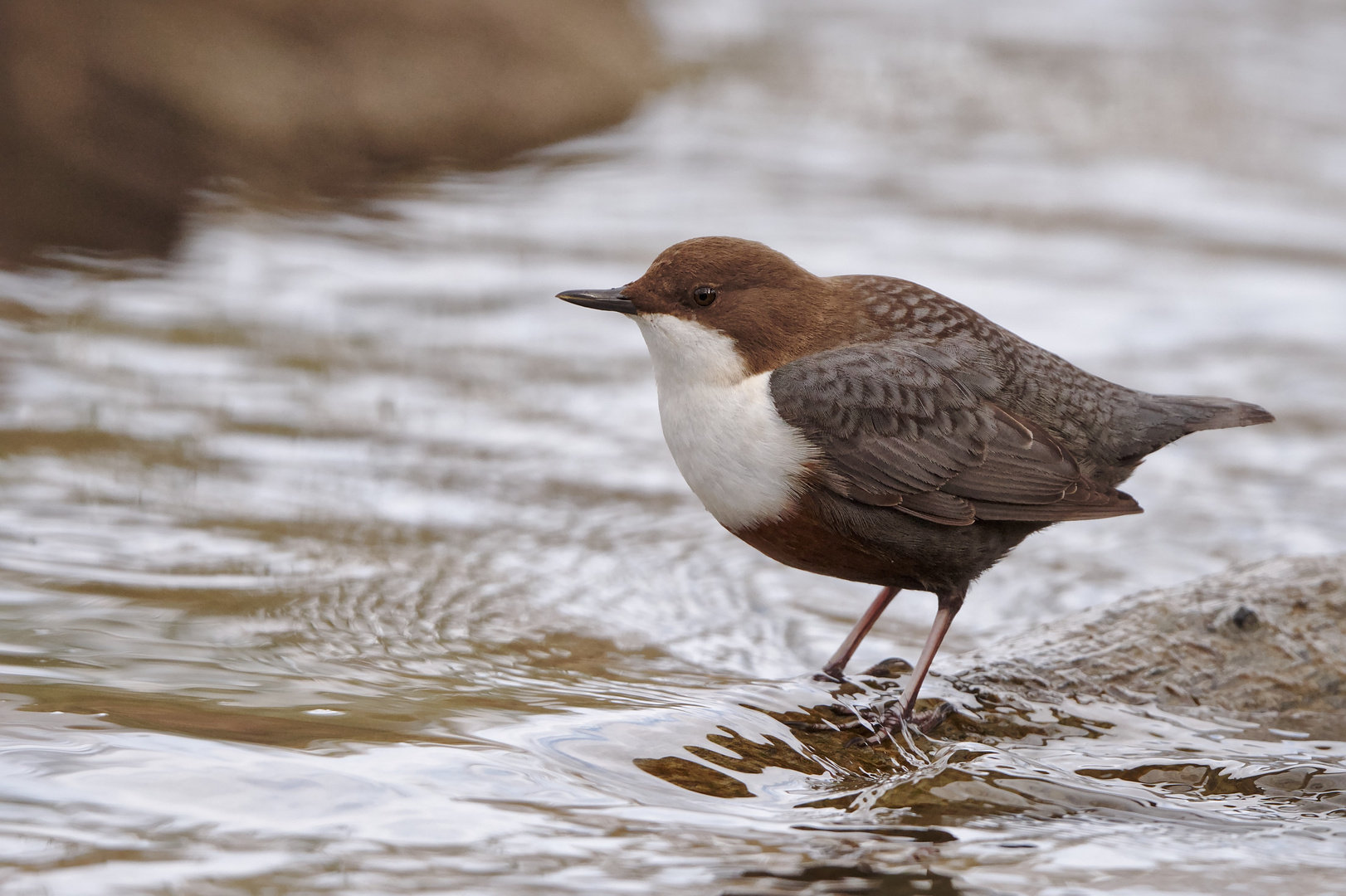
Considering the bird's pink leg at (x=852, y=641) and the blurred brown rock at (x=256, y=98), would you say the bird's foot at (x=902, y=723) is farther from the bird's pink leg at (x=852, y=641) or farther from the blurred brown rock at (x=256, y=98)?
the blurred brown rock at (x=256, y=98)

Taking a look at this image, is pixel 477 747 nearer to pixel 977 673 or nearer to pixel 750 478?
pixel 750 478

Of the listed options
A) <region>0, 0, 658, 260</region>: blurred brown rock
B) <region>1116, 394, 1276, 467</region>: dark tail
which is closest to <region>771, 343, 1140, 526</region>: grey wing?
<region>1116, 394, 1276, 467</region>: dark tail

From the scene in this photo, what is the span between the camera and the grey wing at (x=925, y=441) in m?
3.34

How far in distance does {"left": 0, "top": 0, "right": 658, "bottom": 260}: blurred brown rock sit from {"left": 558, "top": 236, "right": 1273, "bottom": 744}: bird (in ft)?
17.1

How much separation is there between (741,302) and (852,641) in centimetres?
89

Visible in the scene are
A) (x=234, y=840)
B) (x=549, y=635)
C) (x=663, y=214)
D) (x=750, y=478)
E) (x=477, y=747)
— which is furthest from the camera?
(x=663, y=214)

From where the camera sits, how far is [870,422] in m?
3.39

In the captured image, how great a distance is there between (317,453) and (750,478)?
2.78 m

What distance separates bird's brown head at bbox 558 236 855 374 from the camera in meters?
3.47

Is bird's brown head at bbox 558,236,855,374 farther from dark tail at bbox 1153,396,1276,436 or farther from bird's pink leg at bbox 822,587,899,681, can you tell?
dark tail at bbox 1153,396,1276,436

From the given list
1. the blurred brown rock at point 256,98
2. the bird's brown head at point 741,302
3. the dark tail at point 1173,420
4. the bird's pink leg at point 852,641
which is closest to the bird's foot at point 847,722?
the bird's pink leg at point 852,641

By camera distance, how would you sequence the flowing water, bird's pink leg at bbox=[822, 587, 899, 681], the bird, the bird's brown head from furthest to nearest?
bird's pink leg at bbox=[822, 587, 899, 681], the bird's brown head, the bird, the flowing water

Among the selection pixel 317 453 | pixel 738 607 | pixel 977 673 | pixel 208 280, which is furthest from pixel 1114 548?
pixel 208 280

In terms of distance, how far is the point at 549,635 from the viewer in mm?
4035
